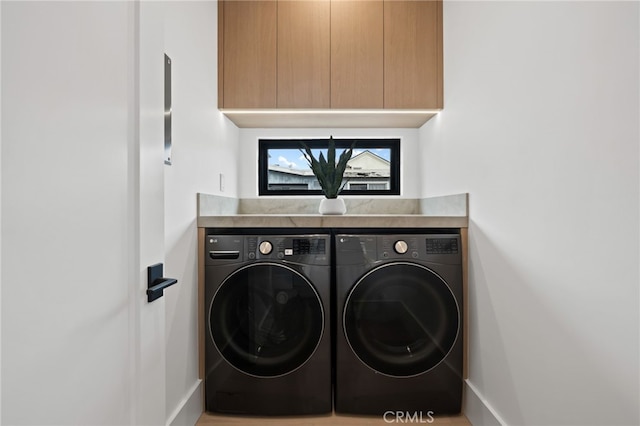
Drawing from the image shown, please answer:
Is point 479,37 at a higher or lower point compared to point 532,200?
higher

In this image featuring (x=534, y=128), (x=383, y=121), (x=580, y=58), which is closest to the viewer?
(x=580, y=58)

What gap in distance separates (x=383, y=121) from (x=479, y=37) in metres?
0.82

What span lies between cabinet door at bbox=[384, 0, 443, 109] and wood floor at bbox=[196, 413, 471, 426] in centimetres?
175

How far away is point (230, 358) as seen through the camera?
1611 mm

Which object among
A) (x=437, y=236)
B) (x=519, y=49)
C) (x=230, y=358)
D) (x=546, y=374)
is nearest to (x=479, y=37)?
(x=519, y=49)

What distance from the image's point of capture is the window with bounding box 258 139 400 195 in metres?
2.47

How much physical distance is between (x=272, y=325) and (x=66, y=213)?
4.02 feet

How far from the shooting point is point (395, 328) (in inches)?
63.4

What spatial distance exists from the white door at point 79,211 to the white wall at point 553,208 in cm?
115

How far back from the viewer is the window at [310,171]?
2.47 meters

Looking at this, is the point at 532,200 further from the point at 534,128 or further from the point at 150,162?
the point at 150,162

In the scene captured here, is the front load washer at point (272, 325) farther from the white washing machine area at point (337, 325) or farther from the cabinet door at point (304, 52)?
the cabinet door at point (304, 52)

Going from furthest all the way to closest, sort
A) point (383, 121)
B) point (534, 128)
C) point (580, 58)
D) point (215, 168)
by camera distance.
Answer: point (383, 121)
point (215, 168)
point (534, 128)
point (580, 58)

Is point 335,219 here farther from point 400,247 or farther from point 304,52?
point 304,52
